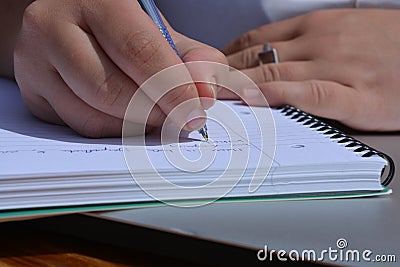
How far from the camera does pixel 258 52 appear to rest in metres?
0.65

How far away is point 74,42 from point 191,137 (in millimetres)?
98

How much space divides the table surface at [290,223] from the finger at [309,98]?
0.21m

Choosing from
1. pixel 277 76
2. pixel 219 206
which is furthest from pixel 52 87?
pixel 277 76

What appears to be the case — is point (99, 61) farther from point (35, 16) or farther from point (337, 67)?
point (337, 67)

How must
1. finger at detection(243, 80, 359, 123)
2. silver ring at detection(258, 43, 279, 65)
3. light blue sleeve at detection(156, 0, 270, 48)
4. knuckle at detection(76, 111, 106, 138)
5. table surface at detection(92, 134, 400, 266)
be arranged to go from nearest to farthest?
table surface at detection(92, 134, 400, 266) → knuckle at detection(76, 111, 106, 138) → finger at detection(243, 80, 359, 123) → silver ring at detection(258, 43, 279, 65) → light blue sleeve at detection(156, 0, 270, 48)

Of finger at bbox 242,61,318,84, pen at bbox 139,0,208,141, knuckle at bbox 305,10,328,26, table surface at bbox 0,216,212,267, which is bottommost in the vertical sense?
finger at bbox 242,61,318,84

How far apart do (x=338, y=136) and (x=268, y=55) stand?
26 centimetres

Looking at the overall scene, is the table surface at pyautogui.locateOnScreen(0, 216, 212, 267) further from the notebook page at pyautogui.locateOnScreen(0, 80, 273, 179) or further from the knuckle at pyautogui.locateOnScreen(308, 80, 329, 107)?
the knuckle at pyautogui.locateOnScreen(308, 80, 329, 107)

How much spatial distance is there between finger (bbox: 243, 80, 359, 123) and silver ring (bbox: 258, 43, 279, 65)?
10 centimetres

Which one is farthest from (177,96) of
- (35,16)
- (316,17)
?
(316,17)

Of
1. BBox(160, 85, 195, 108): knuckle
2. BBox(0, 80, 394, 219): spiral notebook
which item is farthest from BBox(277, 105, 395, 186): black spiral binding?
BBox(160, 85, 195, 108): knuckle

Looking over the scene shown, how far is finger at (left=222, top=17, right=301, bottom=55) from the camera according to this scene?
2.19 ft

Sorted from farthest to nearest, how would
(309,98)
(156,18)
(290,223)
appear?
(309,98) < (156,18) < (290,223)

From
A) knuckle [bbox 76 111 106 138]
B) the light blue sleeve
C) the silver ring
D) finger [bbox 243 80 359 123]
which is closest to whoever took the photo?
knuckle [bbox 76 111 106 138]
